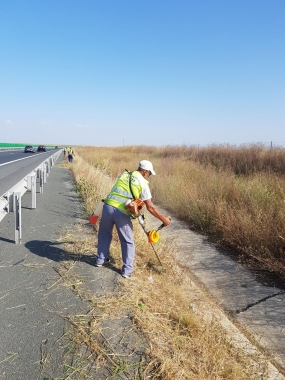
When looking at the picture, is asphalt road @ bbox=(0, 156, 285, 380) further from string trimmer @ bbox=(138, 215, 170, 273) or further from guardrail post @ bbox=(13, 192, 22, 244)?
string trimmer @ bbox=(138, 215, 170, 273)

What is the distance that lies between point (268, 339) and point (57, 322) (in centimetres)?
240

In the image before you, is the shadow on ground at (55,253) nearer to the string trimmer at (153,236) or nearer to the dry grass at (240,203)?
the string trimmer at (153,236)

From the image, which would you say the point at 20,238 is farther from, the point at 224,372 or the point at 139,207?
the point at 224,372

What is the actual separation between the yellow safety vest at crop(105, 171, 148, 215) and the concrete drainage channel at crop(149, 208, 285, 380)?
64.4 inches

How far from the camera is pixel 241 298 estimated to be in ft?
15.7

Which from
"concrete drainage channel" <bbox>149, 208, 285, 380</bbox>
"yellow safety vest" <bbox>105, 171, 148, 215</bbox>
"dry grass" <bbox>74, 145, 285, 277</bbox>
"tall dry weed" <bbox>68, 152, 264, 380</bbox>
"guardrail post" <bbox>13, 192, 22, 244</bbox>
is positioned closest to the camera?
"tall dry weed" <bbox>68, 152, 264, 380</bbox>

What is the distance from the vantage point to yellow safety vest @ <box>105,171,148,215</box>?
403 cm

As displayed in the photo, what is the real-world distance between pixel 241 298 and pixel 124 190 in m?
2.40

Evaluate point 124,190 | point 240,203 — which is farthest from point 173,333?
point 240,203

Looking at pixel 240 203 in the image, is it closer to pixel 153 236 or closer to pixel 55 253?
pixel 153 236

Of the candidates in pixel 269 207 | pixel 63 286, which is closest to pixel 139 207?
pixel 63 286

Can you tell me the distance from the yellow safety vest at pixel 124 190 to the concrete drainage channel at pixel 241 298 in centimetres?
164

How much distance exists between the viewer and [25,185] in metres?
7.20

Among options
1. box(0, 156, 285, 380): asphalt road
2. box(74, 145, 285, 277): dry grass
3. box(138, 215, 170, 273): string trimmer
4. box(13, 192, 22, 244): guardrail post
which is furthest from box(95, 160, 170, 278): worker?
box(74, 145, 285, 277): dry grass
